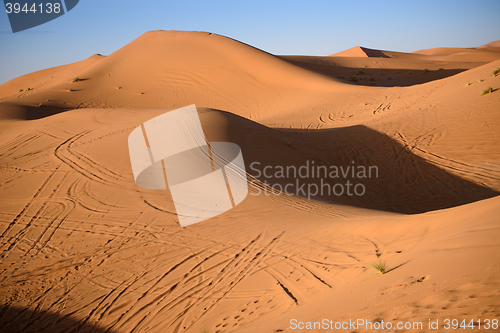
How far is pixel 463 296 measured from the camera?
2.49 metres

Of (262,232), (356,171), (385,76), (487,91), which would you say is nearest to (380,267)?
(262,232)

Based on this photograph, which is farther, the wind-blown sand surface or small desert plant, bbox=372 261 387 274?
small desert plant, bbox=372 261 387 274

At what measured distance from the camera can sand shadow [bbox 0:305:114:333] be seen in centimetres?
404

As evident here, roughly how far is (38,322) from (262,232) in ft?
11.9

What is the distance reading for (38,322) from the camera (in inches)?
163

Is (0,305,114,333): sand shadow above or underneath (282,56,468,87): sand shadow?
underneath

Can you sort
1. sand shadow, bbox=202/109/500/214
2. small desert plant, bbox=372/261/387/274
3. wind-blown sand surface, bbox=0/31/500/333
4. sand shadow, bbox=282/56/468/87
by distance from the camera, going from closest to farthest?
wind-blown sand surface, bbox=0/31/500/333 → small desert plant, bbox=372/261/387/274 → sand shadow, bbox=202/109/500/214 → sand shadow, bbox=282/56/468/87

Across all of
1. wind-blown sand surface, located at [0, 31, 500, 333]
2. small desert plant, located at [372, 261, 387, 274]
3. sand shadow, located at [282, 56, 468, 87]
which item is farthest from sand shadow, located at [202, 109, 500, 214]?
sand shadow, located at [282, 56, 468, 87]

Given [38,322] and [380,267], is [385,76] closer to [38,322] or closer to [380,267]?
[380,267]

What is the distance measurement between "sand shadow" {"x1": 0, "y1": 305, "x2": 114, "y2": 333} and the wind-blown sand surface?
2 centimetres

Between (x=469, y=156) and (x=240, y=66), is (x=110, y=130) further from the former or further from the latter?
(x=240, y=66)

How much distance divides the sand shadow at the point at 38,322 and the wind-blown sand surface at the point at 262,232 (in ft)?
0.06

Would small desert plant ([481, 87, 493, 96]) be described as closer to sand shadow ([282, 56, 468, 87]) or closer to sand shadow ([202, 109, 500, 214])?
sand shadow ([202, 109, 500, 214])

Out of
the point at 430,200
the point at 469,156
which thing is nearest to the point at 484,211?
the point at 430,200
